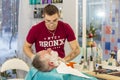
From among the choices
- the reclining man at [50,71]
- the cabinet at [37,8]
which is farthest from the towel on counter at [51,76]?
the cabinet at [37,8]

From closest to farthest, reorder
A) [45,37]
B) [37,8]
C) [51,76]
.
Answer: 1. [51,76]
2. [45,37]
3. [37,8]

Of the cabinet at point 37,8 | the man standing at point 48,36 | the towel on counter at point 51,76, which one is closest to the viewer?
the towel on counter at point 51,76

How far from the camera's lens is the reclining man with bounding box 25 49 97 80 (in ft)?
4.40

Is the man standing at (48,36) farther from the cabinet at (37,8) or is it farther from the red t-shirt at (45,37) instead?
the cabinet at (37,8)

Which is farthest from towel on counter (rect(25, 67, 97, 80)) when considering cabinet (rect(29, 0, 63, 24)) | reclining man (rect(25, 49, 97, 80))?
cabinet (rect(29, 0, 63, 24))

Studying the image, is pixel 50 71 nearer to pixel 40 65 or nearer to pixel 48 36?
pixel 40 65

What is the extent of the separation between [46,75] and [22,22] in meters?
2.14

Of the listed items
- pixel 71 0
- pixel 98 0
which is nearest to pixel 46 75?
pixel 98 0

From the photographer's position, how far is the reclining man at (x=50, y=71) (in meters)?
1.34

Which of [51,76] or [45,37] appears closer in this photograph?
[51,76]

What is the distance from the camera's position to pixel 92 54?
2.90 meters

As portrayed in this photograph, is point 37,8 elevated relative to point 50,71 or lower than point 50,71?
elevated

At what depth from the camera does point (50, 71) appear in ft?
4.54

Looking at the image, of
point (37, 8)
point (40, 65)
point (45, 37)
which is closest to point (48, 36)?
point (45, 37)
